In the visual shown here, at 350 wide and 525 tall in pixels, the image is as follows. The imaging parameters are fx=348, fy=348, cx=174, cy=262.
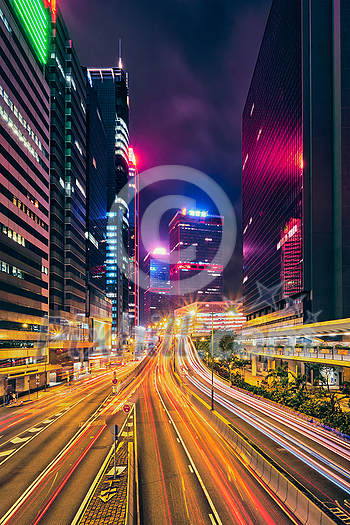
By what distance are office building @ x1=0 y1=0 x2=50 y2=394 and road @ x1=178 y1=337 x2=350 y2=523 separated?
113ft

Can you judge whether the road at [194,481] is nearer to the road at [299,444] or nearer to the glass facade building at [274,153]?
the road at [299,444]

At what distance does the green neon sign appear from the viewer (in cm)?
6719

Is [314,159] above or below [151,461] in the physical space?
above

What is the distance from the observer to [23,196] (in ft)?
207

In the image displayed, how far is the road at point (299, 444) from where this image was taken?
19.9 meters

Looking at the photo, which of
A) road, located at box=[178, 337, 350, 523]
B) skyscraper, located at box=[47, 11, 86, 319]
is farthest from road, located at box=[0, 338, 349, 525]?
skyscraper, located at box=[47, 11, 86, 319]

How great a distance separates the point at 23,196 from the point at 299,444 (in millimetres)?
57898

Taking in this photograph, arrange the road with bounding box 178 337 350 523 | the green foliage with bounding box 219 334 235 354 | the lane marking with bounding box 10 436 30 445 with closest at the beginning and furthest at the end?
the road with bounding box 178 337 350 523
the lane marking with bounding box 10 436 30 445
the green foliage with bounding box 219 334 235 354

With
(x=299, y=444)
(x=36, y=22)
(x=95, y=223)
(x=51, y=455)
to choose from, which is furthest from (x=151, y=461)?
(x=95, y=223)

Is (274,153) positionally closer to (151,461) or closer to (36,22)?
(36,22)

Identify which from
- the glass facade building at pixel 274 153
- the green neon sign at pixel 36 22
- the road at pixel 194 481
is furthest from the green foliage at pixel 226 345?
the green neon sign at pixel 36 22

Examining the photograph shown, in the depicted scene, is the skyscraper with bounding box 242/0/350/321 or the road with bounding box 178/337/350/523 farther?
the skyscraper with bounding box 242/0/350/321

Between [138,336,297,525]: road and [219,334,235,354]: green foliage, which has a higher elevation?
[138,336,297,525]: road

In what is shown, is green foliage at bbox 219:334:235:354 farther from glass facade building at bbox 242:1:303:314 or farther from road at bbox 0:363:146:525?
road at bbox 0:363:146:525
